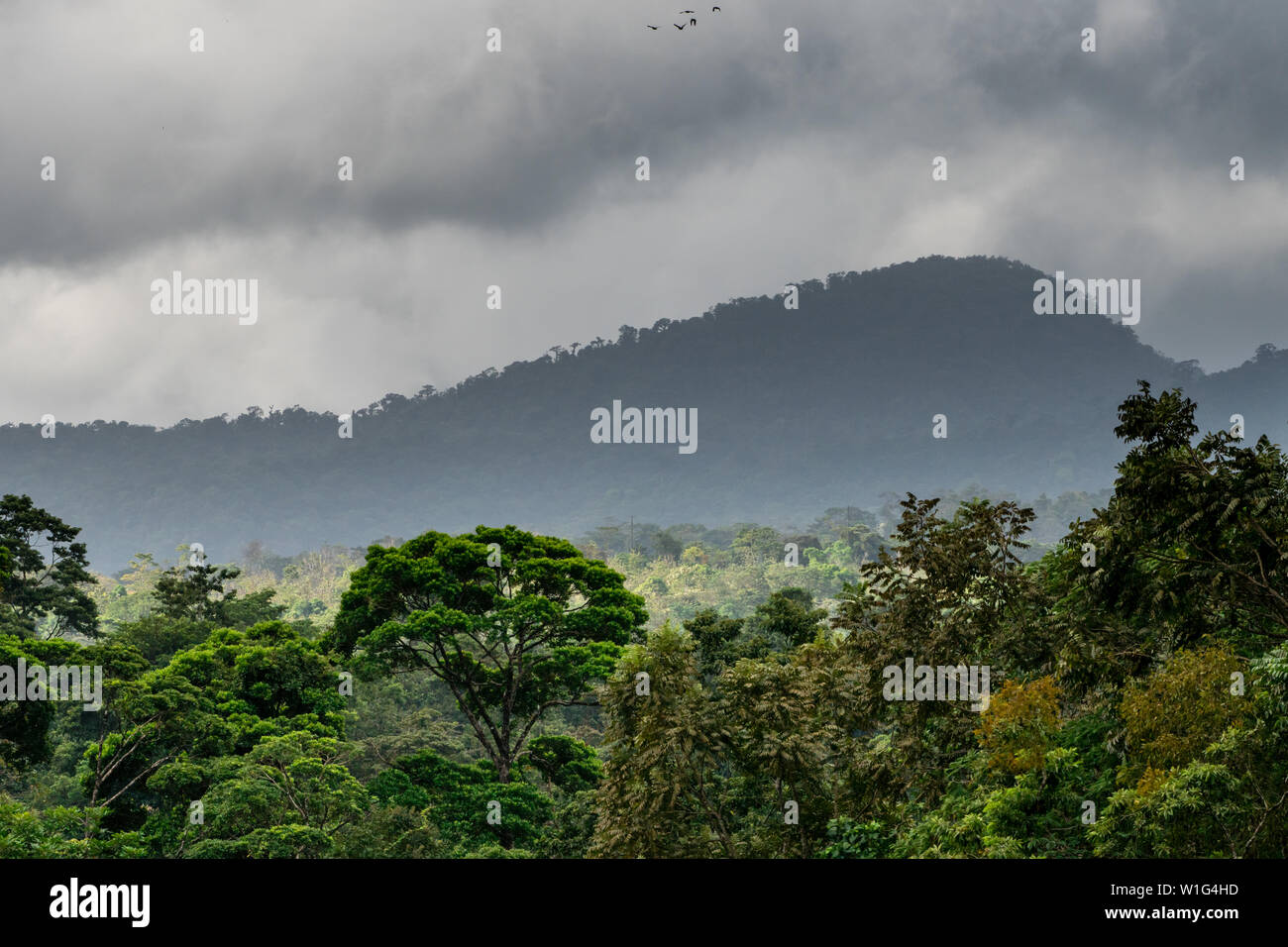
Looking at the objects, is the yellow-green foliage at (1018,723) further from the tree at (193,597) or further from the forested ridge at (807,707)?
the tree at (193,597)

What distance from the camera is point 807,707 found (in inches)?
661

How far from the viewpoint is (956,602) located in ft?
56.7

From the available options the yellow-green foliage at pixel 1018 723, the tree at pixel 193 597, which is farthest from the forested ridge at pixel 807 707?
the tree at pixel 193 597

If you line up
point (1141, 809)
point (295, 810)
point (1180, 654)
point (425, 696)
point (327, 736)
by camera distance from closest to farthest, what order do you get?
1. point (1141, 809)
2. point (1180, 654)
3. point (295, 810)
4. point (327, 736)
5. point (425, 696)

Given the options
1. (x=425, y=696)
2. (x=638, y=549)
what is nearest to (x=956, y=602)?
(x=425, y=696)

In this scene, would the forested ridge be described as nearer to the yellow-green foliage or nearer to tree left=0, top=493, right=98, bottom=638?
the yellow-green foliage

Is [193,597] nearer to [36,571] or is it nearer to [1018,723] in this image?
[36,571]

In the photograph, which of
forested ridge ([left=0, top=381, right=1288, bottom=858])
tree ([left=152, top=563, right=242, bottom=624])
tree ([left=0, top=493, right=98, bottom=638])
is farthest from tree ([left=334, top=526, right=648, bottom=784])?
tree ([left=152, top=563, right=242, bottom=624])

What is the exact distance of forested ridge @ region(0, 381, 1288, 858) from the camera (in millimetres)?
11695

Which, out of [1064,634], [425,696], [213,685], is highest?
[1064,634]

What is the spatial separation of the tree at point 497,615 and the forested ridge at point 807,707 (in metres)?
0.09

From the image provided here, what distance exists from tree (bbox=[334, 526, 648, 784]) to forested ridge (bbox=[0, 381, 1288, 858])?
0.29ft
